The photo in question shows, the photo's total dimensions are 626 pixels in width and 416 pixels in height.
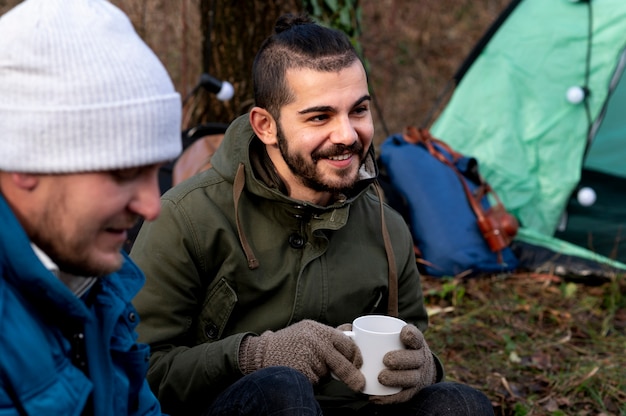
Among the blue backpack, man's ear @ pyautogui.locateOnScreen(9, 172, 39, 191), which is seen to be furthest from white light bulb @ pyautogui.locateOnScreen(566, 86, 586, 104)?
man's ear @ pyautogui.locateOnScreen(9, 172, 39, 191)

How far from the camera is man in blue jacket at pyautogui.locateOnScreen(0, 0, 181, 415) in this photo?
1.45 m

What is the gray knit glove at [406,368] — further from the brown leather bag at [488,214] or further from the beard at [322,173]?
the brown leather bag at [488,214]

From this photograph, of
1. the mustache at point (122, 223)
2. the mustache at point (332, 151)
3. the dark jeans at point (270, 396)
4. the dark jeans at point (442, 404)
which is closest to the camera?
the mustache at point (122, 223)

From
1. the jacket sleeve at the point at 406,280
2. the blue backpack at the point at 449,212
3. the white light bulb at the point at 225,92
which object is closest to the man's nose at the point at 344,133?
the jacket sleeve at the point at 406,280

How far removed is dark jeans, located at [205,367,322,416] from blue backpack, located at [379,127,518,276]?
2.77m

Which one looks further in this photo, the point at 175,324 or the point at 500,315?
the point at 500,315

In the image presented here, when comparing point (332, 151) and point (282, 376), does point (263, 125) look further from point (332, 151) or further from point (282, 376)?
point (282, 376)

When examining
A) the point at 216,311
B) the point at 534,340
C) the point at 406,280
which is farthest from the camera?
the point at 534,340

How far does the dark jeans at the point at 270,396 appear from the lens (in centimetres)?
204

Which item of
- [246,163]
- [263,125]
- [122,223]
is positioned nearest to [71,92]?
[122,223]

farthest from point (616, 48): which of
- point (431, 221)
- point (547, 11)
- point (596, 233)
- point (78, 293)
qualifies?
point (78, 293)

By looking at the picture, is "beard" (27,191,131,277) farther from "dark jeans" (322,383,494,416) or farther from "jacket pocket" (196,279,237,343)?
"dark jeans" (322,383,494,416)

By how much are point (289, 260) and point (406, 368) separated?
48 centimetres

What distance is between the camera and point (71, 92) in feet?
4.80
